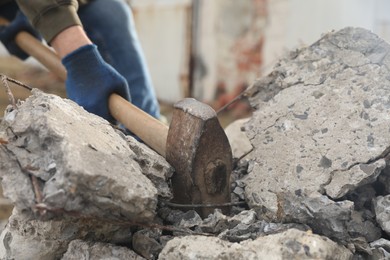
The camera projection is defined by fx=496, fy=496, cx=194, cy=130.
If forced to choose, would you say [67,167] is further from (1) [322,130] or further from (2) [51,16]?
(2) [51,16]

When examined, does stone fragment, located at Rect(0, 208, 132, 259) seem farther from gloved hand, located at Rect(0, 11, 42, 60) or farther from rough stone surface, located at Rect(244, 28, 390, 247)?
gloved hand, located at Rect(0, 11, 42, 60)

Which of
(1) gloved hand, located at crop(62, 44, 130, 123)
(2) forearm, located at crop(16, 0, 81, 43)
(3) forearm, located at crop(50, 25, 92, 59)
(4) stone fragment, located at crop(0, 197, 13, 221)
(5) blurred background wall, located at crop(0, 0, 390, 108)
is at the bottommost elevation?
(4) stone fragment, located at crop(0, 197, 13, 221)

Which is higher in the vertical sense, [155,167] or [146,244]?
[155,167]

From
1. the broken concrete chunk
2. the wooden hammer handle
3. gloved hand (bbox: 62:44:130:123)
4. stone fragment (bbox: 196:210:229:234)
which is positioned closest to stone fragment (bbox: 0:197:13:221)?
the wooden hammer handle

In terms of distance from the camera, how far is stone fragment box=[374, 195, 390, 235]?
128cm

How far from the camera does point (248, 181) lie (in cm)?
152

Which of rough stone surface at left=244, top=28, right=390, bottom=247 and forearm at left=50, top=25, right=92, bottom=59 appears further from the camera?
forearm at left=50, top=25, right=92, bottom=59

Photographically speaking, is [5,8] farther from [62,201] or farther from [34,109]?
[62,201]

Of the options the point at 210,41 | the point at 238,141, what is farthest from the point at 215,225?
the point at 210,41

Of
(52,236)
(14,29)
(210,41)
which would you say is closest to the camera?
(52,236)

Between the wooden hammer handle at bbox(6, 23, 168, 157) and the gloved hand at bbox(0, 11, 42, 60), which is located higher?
the gloved hand at bbox(0, 11, 42, 60)

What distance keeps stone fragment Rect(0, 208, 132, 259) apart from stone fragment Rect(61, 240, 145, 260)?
35mm

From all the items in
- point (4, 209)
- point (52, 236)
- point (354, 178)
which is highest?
point (354, 178)

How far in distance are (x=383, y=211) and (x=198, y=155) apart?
0.51 m
